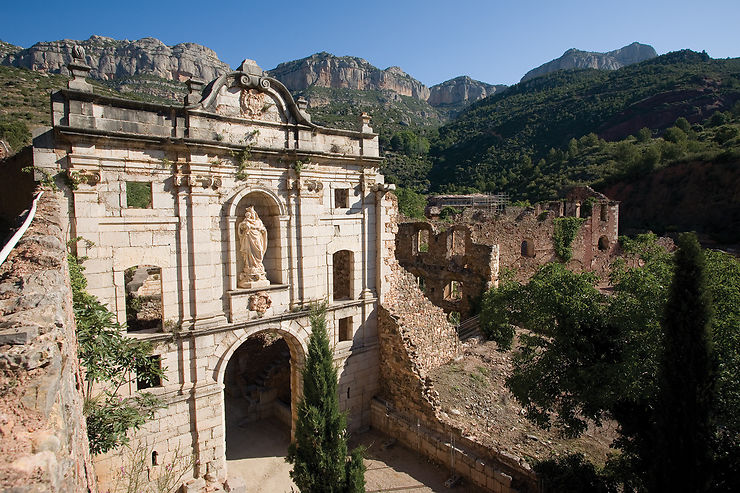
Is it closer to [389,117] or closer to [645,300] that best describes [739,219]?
[645,300]

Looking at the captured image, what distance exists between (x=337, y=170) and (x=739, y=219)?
49201 mm

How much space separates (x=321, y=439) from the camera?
8984 millimetres

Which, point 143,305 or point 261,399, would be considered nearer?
point 143,305

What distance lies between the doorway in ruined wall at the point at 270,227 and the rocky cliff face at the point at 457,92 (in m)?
160

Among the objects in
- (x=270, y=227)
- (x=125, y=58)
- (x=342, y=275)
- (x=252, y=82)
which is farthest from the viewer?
(x=125, y=58)

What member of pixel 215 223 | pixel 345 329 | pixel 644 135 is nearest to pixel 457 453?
pixel 345 329

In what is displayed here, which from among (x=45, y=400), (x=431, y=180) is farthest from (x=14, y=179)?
(x=431, y=180)

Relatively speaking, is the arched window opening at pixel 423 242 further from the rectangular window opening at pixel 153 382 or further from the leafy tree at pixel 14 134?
the leafy tree at pixel 14 134

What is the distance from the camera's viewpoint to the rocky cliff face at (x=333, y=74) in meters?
127

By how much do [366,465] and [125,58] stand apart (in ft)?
283

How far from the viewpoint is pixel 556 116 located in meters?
76.1

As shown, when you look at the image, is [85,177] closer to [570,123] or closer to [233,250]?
[233,250]

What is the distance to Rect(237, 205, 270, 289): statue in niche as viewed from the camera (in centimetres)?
1151

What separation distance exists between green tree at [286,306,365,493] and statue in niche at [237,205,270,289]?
3056 millimetres
